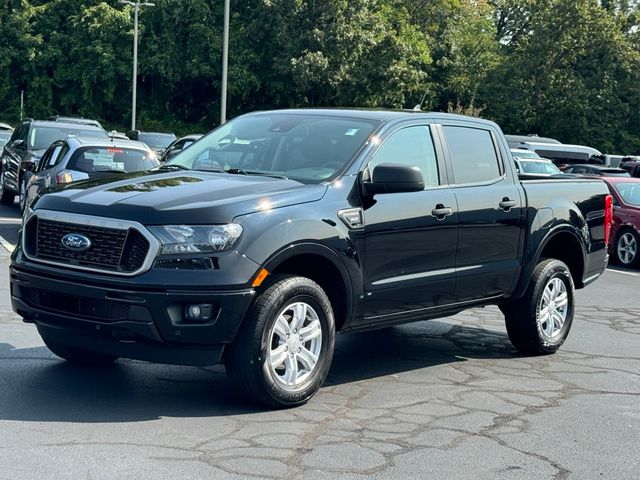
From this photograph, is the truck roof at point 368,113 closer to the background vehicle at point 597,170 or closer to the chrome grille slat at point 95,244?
the chrome grille slat at point 95,244

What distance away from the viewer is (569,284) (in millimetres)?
8773

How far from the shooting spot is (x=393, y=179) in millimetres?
6633

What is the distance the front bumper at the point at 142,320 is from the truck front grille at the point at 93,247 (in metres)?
0.13

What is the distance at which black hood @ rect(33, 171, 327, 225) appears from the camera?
233 inches

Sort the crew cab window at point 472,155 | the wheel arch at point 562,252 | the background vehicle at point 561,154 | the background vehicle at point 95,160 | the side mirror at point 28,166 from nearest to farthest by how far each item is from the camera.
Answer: the crew cab window at point 472,155 → the wheel arch at point 562,252 → the background vehicle at point 95,160 → the side mirror at point 28,166 → the background vehicle at point 561,154

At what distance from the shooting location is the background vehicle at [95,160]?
15.6 meters

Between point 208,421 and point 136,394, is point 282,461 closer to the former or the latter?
point 208,421

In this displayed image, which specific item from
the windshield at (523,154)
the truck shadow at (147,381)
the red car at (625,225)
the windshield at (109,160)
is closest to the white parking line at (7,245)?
the windshield at (109,160)

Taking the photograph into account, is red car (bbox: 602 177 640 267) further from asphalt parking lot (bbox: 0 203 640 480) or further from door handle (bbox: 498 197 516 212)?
door handle (bbox: 498 197 516 212)

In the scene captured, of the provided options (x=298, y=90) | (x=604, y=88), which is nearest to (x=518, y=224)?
(x=298, y=90)

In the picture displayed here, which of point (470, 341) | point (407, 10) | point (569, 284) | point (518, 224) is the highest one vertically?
point (407, 10)

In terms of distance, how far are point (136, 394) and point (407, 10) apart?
57137mm

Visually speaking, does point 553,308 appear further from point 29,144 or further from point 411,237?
point 29,144

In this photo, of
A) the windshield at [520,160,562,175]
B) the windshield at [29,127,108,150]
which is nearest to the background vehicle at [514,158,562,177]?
the windshield at [520,160,562,175]
